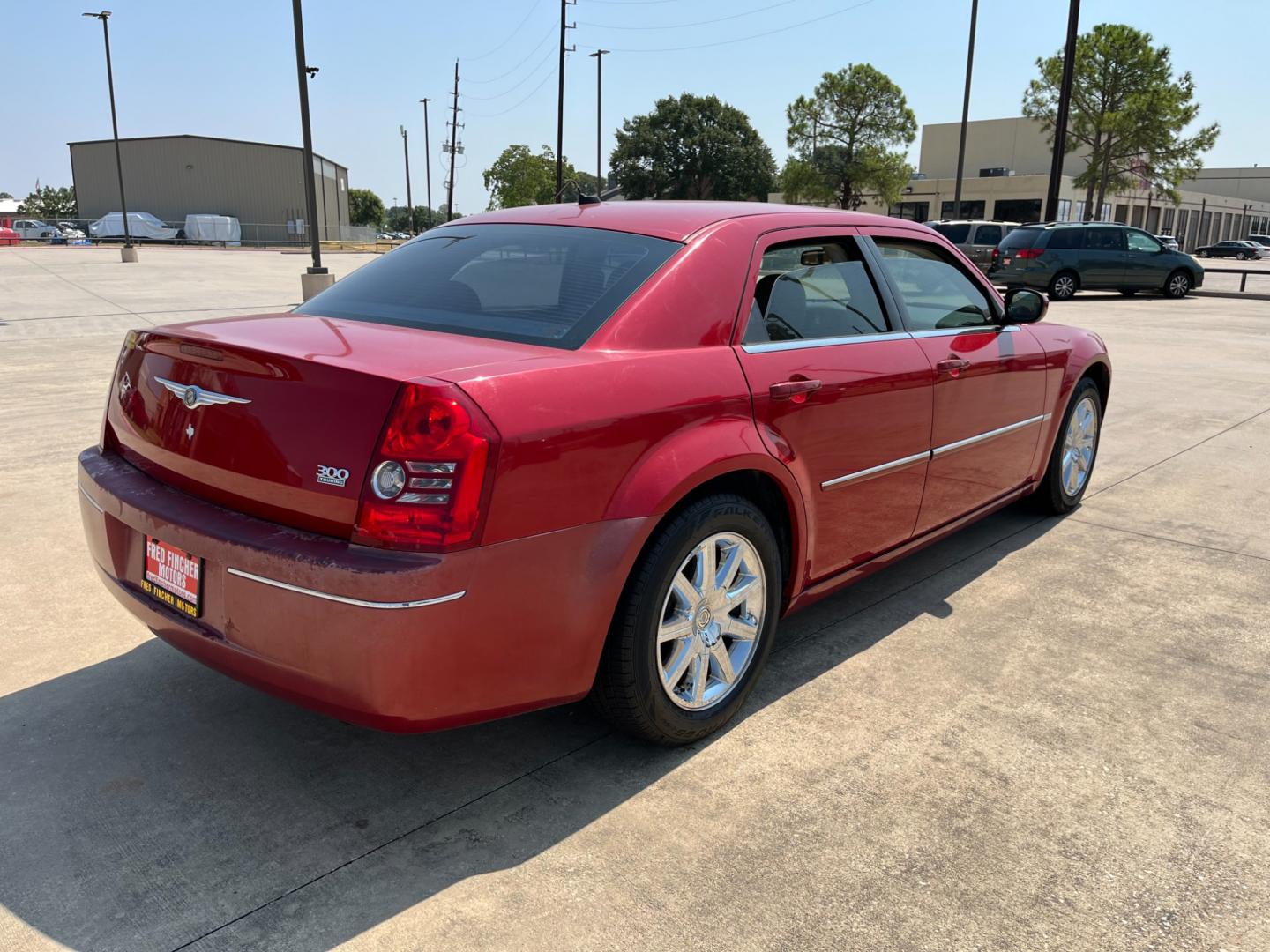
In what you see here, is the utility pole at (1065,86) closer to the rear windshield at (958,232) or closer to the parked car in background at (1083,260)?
the parked car in background at (1083,260)

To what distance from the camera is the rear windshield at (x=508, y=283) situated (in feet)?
9.24

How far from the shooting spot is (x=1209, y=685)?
134 inches

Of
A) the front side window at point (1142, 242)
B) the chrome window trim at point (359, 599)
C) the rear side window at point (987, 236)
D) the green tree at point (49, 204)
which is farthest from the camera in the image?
the green tree at point (49, 204)

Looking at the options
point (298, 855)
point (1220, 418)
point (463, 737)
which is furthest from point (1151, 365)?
point (298, 855)

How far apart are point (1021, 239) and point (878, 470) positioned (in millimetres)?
20037

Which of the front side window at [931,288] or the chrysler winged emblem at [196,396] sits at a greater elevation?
the front side window at [931,288]

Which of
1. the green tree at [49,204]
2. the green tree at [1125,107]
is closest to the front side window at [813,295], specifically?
the green tree at [1125,107]

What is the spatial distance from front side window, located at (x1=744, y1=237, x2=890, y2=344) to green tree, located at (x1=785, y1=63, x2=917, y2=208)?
174 ft

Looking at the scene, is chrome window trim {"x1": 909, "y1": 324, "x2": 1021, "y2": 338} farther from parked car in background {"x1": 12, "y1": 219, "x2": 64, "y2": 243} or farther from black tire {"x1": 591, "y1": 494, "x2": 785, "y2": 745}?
parked car in background {"x1": 12, "y1": 219, "x2": 64, "y2": 243}

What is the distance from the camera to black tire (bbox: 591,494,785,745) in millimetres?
2605

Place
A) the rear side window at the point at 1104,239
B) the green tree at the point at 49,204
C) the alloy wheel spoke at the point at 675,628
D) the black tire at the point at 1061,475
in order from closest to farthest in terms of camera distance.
Answer: the alloy wheel spoke at the point at 675,628
the black tire at the point at 1061,475
the rear side window at the point at 1104,239
the green tree at the point at 49,204

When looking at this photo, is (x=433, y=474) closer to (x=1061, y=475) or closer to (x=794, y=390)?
(x=794, y=390)

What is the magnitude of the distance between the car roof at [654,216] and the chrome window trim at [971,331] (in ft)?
1.54

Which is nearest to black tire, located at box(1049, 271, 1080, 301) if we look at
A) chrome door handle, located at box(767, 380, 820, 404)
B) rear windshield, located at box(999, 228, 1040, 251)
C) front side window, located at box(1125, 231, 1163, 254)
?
rear windshield, located at box(999, 228, 1040, 251)
